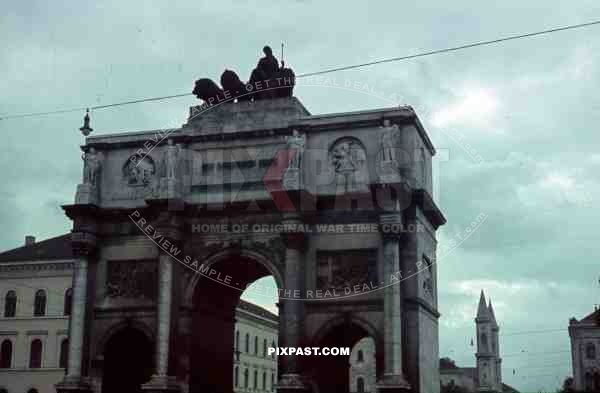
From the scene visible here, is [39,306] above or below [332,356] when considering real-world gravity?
above

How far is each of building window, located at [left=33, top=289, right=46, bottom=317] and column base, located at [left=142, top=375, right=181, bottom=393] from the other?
24439 mm

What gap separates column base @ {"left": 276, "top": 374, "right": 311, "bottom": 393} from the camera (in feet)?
95.0

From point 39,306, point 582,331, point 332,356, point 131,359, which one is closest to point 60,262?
point 39,306

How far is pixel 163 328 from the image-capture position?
3092cm

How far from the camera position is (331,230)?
30969mm

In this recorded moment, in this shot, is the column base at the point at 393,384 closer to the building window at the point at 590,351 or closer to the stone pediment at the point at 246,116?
the stone pediment at the point at 246,116

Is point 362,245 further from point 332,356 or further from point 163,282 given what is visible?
point 163,282

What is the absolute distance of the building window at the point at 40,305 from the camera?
2090 inches

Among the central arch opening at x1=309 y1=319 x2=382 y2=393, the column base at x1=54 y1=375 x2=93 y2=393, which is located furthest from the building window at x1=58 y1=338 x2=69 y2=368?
the central arch opening at x1=309 y1=319 x2=382 y2=393

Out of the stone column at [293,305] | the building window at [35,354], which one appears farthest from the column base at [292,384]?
the building window at [35,354]

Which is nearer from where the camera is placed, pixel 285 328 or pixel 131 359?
pixel 285 328

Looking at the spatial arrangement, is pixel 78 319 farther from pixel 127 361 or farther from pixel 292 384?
pixel 292 384

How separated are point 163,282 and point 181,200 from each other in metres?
2.94

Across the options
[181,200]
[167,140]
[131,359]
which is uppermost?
[167,140]
